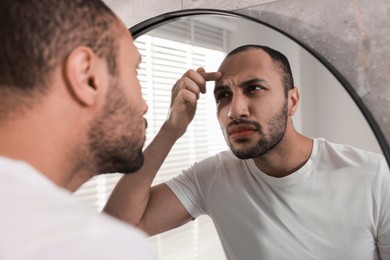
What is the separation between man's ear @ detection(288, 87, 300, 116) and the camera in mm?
661

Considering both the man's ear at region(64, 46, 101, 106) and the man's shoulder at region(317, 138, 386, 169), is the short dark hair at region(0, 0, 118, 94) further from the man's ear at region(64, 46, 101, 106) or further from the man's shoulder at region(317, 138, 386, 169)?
the man's shoulder at region(317, 138, 386, 169)

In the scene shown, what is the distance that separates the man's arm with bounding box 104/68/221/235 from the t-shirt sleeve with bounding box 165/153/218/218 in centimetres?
2

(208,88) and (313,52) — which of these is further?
(208,88)

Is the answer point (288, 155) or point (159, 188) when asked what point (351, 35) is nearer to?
point (288, 155)

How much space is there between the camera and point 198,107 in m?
0.79

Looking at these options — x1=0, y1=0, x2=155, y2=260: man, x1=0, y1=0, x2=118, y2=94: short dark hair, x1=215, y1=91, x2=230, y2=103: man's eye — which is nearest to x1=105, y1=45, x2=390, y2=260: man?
x1=215, y1=91, x2=230, y2=103: man's eye

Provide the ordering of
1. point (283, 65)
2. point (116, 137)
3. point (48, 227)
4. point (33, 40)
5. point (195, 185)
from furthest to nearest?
point (195, 185) → point (283, 65) → point (116, 137) → point (33, 40) → point (48, 227)

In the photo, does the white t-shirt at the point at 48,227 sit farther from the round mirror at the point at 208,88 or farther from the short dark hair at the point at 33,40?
the round mirror at the point at 208,88

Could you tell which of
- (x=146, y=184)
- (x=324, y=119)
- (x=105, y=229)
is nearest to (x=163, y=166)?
(x=146, y=184)

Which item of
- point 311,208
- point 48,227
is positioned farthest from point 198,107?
point 48,227

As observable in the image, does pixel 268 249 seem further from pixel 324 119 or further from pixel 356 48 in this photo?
pixel 356 48

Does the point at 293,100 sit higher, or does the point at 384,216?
the point at 293,100

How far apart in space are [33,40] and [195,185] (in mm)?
432

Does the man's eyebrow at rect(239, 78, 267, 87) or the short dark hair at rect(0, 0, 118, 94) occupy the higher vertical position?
the short dark hair at rect(0, 0, 118, 94)
